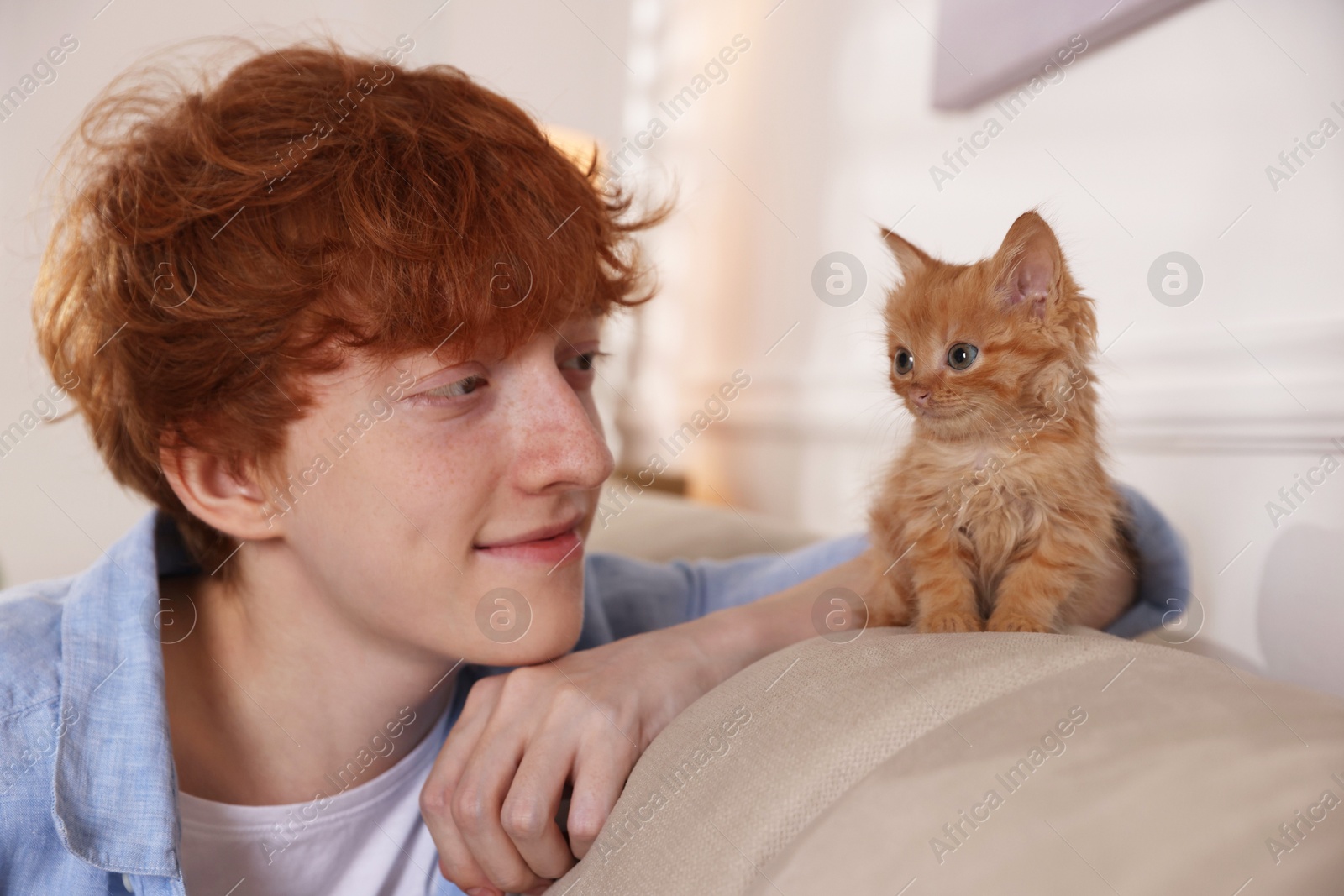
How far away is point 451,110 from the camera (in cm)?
113

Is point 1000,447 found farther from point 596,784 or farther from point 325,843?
point 325,843

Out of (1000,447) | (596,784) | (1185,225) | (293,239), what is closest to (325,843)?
(596,784)

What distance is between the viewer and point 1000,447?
2.45 ft

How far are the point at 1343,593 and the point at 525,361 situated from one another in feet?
3.29

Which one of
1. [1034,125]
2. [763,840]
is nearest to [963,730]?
[763,840]

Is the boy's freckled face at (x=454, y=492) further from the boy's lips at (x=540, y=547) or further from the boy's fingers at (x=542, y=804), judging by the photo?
the boy's fingers at (x=542, y=804)

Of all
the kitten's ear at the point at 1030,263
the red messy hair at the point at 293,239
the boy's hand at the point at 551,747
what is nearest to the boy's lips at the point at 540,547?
Answer: the boy's hand at the point at 551,747

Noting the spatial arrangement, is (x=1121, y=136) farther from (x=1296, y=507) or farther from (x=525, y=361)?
(x=525, y=361)

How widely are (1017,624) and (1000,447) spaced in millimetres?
155

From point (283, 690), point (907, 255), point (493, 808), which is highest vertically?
point (907, 255)

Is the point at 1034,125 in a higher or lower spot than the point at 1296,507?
higher

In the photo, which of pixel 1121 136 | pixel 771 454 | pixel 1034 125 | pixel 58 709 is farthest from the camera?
pixel 771 454

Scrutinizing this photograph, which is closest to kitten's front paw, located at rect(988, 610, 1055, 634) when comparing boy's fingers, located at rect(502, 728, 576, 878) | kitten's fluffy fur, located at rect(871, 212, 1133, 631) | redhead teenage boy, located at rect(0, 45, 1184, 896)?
kitten's fluffy fur, located at rect(871, 212, 1133, 631)

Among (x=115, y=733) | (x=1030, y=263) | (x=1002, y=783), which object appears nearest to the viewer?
(x=1002, y=783)
